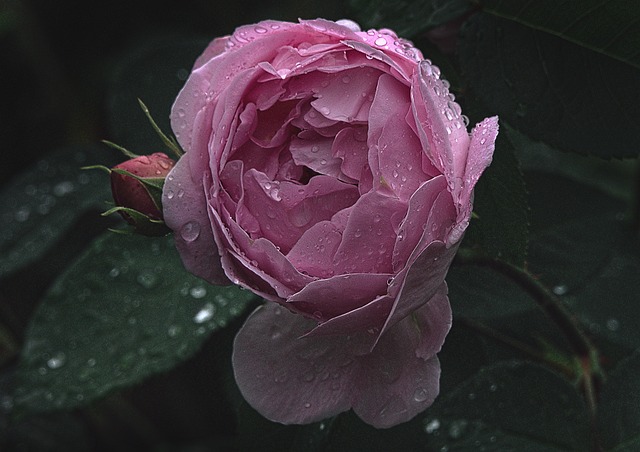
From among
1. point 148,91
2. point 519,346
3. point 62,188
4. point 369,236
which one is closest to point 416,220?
point 369,236

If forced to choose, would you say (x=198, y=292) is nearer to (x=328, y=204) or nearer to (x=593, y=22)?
(x=328, y=204)

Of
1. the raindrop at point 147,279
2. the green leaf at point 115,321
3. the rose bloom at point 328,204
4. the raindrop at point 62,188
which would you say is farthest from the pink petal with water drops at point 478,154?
the raindrop at point 62,188

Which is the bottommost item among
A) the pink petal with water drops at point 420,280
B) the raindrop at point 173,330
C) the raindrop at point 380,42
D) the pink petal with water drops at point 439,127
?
the raindrop at point 173,330

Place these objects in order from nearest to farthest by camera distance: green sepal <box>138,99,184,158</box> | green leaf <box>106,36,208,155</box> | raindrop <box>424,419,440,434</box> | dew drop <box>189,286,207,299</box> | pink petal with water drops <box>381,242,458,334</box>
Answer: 1. pink petal with water drops <box>381,242,458,334</box>
2. green sepal <box>138,99,184,158</box>
3. raindrop <box>424,419,440,434</box>
4. dew drop <box>189,286,207,299</box>
5. green leaf <box>106,36,208,155</box>

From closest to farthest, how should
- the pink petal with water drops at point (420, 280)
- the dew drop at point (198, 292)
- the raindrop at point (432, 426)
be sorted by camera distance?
the pink petal with water drops at point (420, 280), the raindrop at point (432, 426), the dew drop at point (198, 292)

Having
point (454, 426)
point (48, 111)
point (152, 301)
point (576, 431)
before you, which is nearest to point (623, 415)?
point (576, 431)

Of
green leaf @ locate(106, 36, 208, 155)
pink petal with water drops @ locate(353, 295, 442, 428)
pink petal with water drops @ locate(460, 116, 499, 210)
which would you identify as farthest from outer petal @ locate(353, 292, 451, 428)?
green leaf @ locate(106, 36, 208, 155)

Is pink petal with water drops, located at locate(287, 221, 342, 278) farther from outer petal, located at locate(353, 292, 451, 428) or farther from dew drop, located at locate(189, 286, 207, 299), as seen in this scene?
dew drop, located at locate(189, 286, 207, 299)

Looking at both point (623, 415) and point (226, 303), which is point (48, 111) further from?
point (623, 415)

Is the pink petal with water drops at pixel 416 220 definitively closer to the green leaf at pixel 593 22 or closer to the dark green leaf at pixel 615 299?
the green leaf at pixel 593 22
